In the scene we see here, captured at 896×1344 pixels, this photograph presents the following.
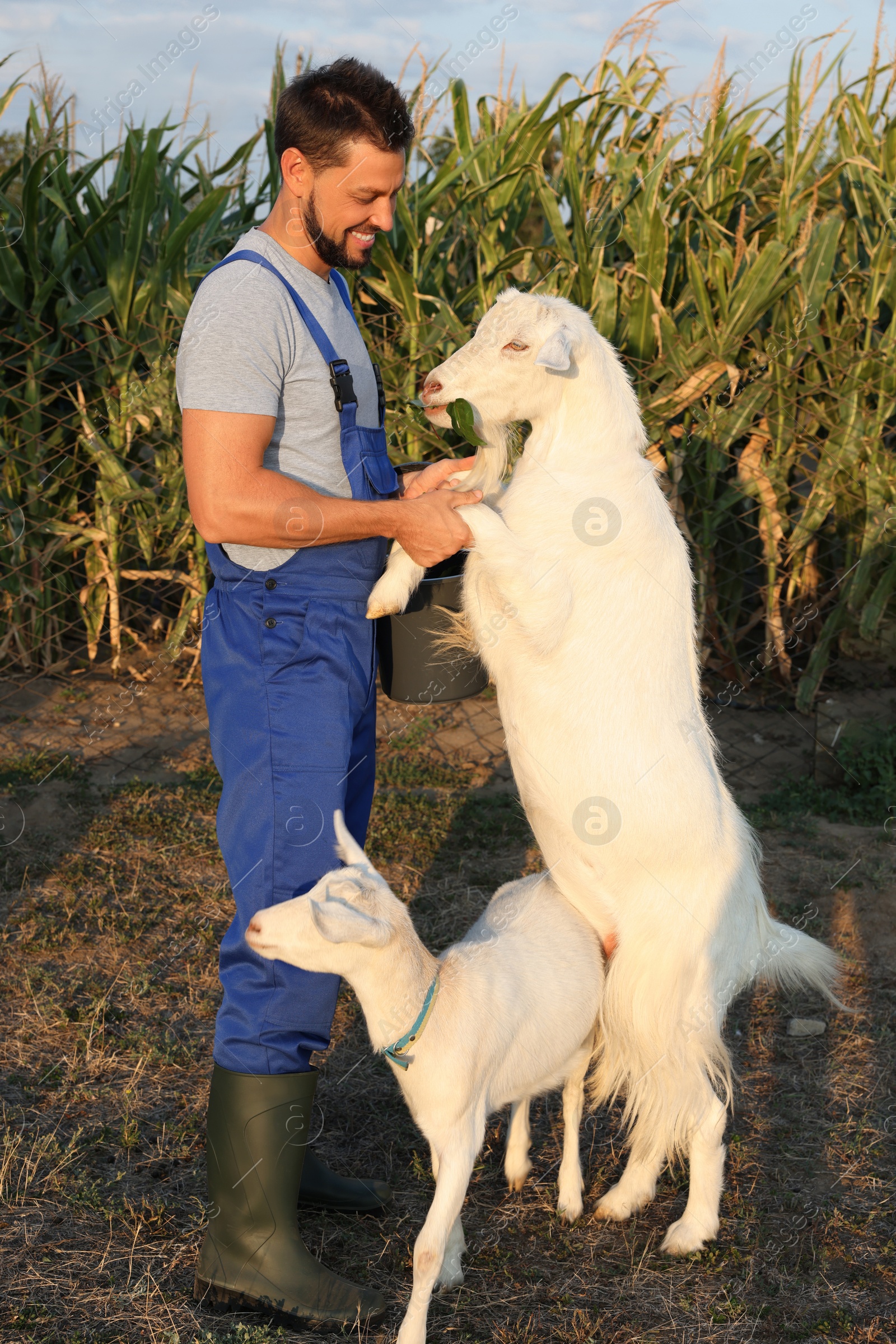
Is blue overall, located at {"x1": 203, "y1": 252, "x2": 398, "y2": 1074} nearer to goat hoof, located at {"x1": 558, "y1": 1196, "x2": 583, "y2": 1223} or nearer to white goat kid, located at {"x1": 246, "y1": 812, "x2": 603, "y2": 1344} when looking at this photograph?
white goat kid, located at {"x1": 246, "y1": 812, "x2": 603, "y2": 1344}

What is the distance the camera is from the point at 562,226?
546cm

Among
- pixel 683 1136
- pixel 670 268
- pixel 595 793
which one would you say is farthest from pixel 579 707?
pixel 670 268

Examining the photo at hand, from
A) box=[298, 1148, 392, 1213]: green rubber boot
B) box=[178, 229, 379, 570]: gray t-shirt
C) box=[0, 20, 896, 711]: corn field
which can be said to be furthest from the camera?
box=[0, 20, 896, 711]: corn field

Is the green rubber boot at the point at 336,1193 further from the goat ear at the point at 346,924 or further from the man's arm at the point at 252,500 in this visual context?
the man's arm at the point at 252,500

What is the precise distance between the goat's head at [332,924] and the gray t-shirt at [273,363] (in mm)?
733

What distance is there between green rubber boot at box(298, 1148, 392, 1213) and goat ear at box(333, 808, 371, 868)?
0.97 m

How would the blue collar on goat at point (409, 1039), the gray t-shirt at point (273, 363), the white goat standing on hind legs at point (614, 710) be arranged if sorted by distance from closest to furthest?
the gray t-shirt at point (273, 363) < the blue collar on goat at point (409, 1039) < the white goat standing on hind legs at point (614, 710)

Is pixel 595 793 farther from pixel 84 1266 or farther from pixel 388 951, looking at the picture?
pixel 84 1266

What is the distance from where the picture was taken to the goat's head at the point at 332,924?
7.02 ft

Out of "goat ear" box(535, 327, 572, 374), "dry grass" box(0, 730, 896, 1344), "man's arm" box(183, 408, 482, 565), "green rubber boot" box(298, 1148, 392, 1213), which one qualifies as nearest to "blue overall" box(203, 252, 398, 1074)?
"man's arm" box(183, 408, 482, 565)

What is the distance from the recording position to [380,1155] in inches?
122

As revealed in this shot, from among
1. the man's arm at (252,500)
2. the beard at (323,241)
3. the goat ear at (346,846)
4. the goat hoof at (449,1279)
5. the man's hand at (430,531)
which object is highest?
the beard at (323,241)

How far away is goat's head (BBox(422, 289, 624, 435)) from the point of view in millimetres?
2629

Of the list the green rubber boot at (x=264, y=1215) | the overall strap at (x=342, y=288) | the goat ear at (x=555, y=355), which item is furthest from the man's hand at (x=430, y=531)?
the green rubber boot at (x=264, y=1215)
